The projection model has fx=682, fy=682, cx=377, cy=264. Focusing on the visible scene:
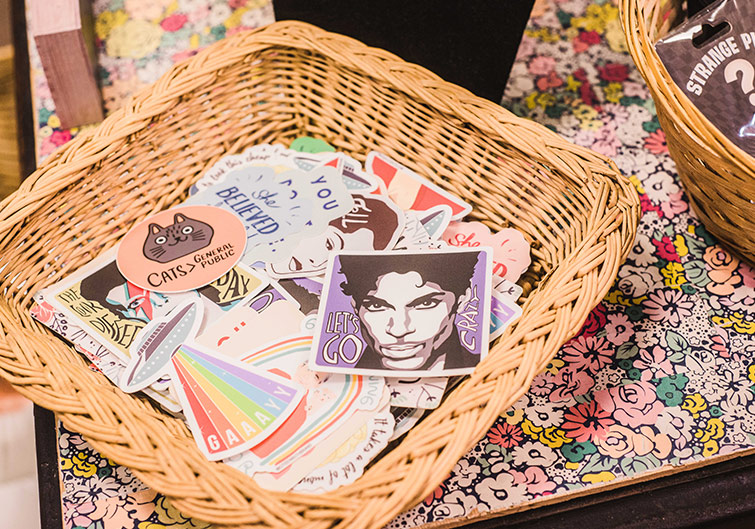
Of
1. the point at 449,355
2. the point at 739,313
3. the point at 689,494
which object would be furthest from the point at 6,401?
the point at 739,313

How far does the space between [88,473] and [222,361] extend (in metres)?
0.22

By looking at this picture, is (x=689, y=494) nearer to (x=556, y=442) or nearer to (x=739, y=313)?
(x=556, y=442)

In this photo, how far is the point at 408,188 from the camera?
1003mm

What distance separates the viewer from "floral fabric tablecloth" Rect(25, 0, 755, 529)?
83 centimetres

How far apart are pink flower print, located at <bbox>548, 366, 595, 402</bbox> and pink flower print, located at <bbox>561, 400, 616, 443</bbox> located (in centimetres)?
2

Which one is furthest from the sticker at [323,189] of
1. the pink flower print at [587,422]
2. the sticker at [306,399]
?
the pink flower print at [587,422]

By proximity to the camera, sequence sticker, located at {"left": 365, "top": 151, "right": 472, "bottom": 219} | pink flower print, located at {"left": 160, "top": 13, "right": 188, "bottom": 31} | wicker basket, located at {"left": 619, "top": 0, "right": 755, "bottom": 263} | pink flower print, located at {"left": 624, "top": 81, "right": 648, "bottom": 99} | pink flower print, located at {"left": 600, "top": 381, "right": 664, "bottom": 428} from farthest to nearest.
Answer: pink flower print, located at {"left": 160, "top": 13, "right": 188, "bottom": 31}, pink flower print, located at {"left": 624, "top": 81, "right": 648, "bottom": 99}, sticker, located at {"left": 365, "top": 151, "right": 472, "bottom": 219}, pink flower print, located at {"left": 600, "top": 381, "right": 664, "bottom": 428}, wicker basket, located at {"left": 619, "top": 0, "right": 755, "bottom": 263}

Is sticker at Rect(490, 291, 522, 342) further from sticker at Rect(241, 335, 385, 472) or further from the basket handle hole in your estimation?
the basket handle hole

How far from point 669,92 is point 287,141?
0.57 meters

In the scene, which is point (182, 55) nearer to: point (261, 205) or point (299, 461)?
point (261, 205)

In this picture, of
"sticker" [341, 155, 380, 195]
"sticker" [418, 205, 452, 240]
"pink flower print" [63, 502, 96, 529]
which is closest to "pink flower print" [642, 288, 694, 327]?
"sticker" [418, 205, 452, 240]

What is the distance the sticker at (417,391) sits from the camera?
0.78 m

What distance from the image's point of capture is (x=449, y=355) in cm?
79

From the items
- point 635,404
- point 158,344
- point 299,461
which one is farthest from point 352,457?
point 635,404
